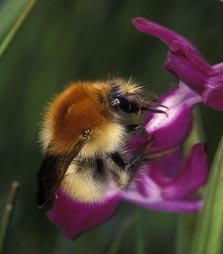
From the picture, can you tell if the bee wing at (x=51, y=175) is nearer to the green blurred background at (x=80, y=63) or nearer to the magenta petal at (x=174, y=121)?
the magenta petal at (x=174, y=121)

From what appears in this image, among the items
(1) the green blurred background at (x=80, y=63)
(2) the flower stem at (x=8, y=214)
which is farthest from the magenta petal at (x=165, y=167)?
(1) the green blurred background at (x=80, y=63)

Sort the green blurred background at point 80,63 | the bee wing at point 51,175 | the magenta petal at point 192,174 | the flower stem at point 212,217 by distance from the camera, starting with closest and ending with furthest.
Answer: the flower stem at point 212,217
the bee wing at point 51,175
the magenta petal at point 192,174
the green blurred background at point 80,63

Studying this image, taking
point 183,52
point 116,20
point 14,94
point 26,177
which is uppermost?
point 183,52

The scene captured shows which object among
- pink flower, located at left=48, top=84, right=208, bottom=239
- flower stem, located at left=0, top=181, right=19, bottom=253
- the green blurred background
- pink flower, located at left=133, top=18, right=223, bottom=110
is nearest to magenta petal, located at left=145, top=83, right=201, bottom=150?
pink flower, located at left=48, top=84, right=208, bottom=239

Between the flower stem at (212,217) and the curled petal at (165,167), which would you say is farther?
the curled petal at (165,167)

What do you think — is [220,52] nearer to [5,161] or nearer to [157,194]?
[5,161]

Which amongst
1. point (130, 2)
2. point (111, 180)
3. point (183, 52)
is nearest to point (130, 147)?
point (111, 180)

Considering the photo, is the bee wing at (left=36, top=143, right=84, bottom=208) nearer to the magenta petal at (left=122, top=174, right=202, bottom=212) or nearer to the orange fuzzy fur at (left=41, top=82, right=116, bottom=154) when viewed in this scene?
the orange fuzzy fur at (left=41, top=82, right=116, bottom=154)

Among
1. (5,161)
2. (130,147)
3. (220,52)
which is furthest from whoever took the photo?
(220,52)
